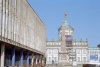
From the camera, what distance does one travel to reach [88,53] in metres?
138

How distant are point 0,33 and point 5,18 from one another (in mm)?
3156

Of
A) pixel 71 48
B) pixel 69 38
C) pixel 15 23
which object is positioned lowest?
pixel 71 48

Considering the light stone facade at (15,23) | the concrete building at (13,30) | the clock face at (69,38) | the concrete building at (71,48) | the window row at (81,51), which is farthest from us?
the window row at (81,51)

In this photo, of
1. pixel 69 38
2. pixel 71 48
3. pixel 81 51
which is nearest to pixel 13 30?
pixel 69 38

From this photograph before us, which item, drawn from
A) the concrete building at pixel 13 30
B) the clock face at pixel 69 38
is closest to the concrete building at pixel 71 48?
the clock face at pixel 69 38

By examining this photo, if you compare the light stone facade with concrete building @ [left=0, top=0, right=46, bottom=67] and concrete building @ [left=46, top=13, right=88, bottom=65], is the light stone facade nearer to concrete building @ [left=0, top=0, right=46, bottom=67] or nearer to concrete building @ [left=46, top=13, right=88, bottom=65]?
concrete building @ [left=0, top=0, right=46, bottom=67]

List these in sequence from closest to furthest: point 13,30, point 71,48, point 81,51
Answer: point 13,30, point 71,48, point 81,51

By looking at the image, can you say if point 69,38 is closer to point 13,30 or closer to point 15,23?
point 15,23

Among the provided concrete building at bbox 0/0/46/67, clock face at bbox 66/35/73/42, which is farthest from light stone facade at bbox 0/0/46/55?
clock face at bbox 66/35/73/42

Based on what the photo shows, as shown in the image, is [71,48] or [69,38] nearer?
[69,38]

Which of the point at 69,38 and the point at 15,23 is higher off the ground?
the point at 69,38

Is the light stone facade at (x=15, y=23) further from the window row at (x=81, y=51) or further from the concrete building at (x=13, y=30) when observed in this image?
the window row at (x=81, y=51)

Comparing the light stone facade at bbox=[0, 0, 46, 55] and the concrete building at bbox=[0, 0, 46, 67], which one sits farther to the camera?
the concrete building at bbox=[0, 0, 46, 67]

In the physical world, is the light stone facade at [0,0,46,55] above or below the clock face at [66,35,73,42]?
below
